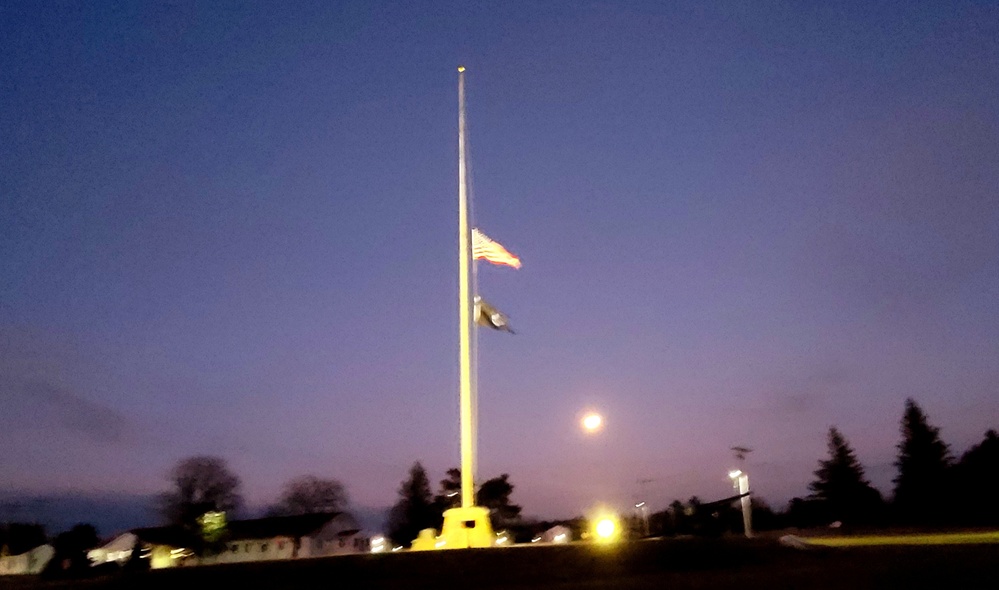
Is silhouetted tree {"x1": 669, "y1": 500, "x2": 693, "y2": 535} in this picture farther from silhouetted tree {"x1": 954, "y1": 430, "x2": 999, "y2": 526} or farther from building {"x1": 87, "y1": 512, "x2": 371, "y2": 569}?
silhouetted tree {"x1": 954, "y1": 430, "x2": 999, "y2": 526}

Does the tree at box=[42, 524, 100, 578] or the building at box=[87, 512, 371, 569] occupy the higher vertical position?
the building at box=[87, 512, 371, 569]

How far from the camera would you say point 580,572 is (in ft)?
30.1

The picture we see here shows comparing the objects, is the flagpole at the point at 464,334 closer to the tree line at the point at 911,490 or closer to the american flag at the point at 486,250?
the american flag at the point at 486,250

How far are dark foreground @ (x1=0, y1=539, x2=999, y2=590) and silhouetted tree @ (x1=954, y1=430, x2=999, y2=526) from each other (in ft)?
109

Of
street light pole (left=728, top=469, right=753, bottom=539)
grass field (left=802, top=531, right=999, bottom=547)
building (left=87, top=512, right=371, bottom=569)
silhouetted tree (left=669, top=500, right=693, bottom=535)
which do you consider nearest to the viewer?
grass field (left=802, top=531, right=999, bottom=547)

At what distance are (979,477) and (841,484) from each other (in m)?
20.6

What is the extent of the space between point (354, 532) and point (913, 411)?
41.4 m

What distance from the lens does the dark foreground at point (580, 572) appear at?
870 centimetres

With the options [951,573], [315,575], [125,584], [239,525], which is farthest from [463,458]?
[239,525]

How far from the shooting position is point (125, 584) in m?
8.83

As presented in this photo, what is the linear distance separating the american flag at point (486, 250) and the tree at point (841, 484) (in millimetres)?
57361

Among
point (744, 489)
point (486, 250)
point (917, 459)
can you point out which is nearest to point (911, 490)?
point (917, 459)

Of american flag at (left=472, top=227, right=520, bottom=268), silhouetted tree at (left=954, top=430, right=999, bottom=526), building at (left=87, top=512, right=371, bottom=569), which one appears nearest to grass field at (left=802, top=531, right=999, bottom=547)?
american flag at (left=472, top=227, right=520, bottom=268)

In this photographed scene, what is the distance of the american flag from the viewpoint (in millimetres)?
15162
